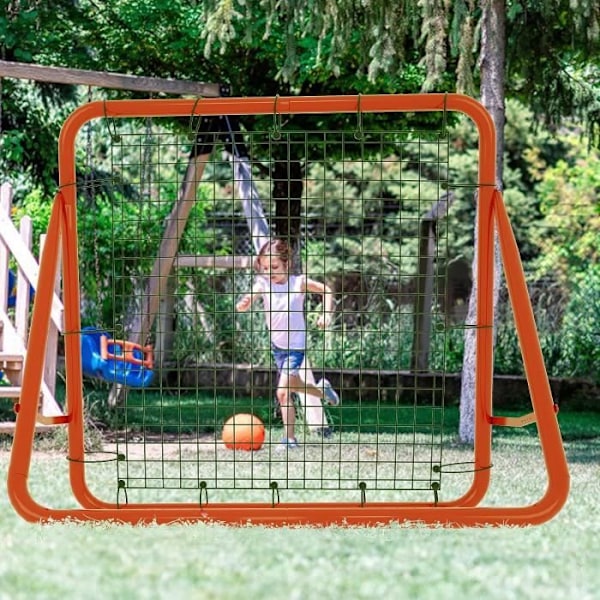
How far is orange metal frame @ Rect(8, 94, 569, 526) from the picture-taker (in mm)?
4641

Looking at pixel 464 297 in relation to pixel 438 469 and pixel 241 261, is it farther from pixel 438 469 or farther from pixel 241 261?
pixel 438 469

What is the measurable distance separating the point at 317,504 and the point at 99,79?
15.5 feet

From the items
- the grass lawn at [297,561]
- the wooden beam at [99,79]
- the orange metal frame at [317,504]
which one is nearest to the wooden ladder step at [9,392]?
the wooden beam at [99,79]

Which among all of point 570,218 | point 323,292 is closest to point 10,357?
Result: point 323,292

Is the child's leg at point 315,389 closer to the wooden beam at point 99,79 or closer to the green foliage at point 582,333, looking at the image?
the wooden beam at point 99,79

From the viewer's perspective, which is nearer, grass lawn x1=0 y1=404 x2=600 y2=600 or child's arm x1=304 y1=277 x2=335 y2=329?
grass lawn x1=0 y1=404 x2=600 y2=600

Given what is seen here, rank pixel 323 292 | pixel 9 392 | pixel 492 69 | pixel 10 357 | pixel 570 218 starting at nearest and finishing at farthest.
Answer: pixel 323 292
pixel 9 392
pixel 10 357
pixel 492 69
pixel 570 218

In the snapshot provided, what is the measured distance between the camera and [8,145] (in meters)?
10.2

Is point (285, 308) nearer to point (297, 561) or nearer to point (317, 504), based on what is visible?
point (317, 504)

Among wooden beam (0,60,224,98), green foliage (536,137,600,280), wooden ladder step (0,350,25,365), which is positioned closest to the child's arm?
wooden beam (0,60,224,98)

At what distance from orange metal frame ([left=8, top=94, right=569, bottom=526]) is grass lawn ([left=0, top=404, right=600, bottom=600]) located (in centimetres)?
7

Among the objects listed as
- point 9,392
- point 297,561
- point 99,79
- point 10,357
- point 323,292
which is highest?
point 99,79

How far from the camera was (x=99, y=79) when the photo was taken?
8570mm

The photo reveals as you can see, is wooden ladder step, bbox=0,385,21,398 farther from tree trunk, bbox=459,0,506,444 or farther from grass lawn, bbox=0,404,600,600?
tree trunk, bbox=459,0,506,444
